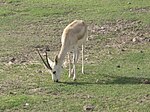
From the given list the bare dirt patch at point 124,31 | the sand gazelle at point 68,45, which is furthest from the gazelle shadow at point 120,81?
the bare dirt patch at point 124,31

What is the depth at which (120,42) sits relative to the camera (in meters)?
16.1

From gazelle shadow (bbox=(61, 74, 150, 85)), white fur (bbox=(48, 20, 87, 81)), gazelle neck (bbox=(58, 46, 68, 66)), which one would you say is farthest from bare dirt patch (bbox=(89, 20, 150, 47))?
gazelle neck (bbox=(58, 46, 68, 66))

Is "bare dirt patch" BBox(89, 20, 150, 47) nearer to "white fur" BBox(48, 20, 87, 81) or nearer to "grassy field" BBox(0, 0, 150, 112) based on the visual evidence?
"grassy field" BBox(0, 0, 150, 112)

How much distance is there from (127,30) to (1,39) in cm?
418

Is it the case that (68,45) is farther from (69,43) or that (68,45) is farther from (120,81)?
(120,81)

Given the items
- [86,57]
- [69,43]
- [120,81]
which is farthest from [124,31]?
[120,81]

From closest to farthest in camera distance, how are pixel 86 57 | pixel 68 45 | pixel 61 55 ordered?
pixel 61 55 < pixel 68 45 < pixel 86 57

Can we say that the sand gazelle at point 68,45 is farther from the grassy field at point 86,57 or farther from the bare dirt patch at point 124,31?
the bare dirt patch at point 124,31

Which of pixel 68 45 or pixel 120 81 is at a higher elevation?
pixel 68 45

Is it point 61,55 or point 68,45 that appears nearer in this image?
point 61,55

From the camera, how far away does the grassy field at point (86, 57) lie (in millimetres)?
10445

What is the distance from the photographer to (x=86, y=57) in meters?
14.4

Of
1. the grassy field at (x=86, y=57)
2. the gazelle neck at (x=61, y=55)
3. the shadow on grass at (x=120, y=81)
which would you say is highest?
the gazelle neck at (x=61, y=55)

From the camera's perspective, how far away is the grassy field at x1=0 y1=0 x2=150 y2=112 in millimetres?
10445
